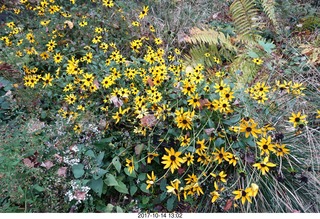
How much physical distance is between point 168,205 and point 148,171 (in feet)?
0.79

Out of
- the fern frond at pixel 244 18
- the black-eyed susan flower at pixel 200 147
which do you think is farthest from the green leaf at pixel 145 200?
the fern frond at pixel 244 18

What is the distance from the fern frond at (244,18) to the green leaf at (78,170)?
8.73ft

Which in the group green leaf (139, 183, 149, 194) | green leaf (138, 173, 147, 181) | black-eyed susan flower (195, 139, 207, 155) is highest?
black-eyed susan flower (195, 139, 207, 155)

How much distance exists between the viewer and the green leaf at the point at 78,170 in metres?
1.84

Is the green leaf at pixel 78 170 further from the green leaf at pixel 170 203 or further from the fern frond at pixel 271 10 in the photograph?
the fern frond at pixel 271 10

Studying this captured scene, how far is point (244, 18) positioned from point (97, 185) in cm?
285

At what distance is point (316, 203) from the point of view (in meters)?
1.97

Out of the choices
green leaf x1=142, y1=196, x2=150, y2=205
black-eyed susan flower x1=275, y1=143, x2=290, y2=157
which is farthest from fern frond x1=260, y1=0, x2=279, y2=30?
green leaf x1=142, y1=196, x2=150, y2=205

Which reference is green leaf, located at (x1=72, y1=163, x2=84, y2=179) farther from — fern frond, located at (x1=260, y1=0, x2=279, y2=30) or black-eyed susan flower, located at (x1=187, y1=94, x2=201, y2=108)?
fern frond, located at (x1=260, y1=0, x2=279, y2=30)

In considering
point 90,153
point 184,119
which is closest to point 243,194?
point 184,119

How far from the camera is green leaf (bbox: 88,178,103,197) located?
1.86 meters

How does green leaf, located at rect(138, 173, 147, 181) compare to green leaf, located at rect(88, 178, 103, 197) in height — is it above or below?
above

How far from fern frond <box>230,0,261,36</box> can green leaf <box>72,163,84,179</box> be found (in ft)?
8.73

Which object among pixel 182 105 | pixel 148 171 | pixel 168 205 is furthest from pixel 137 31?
pixel 168 205
